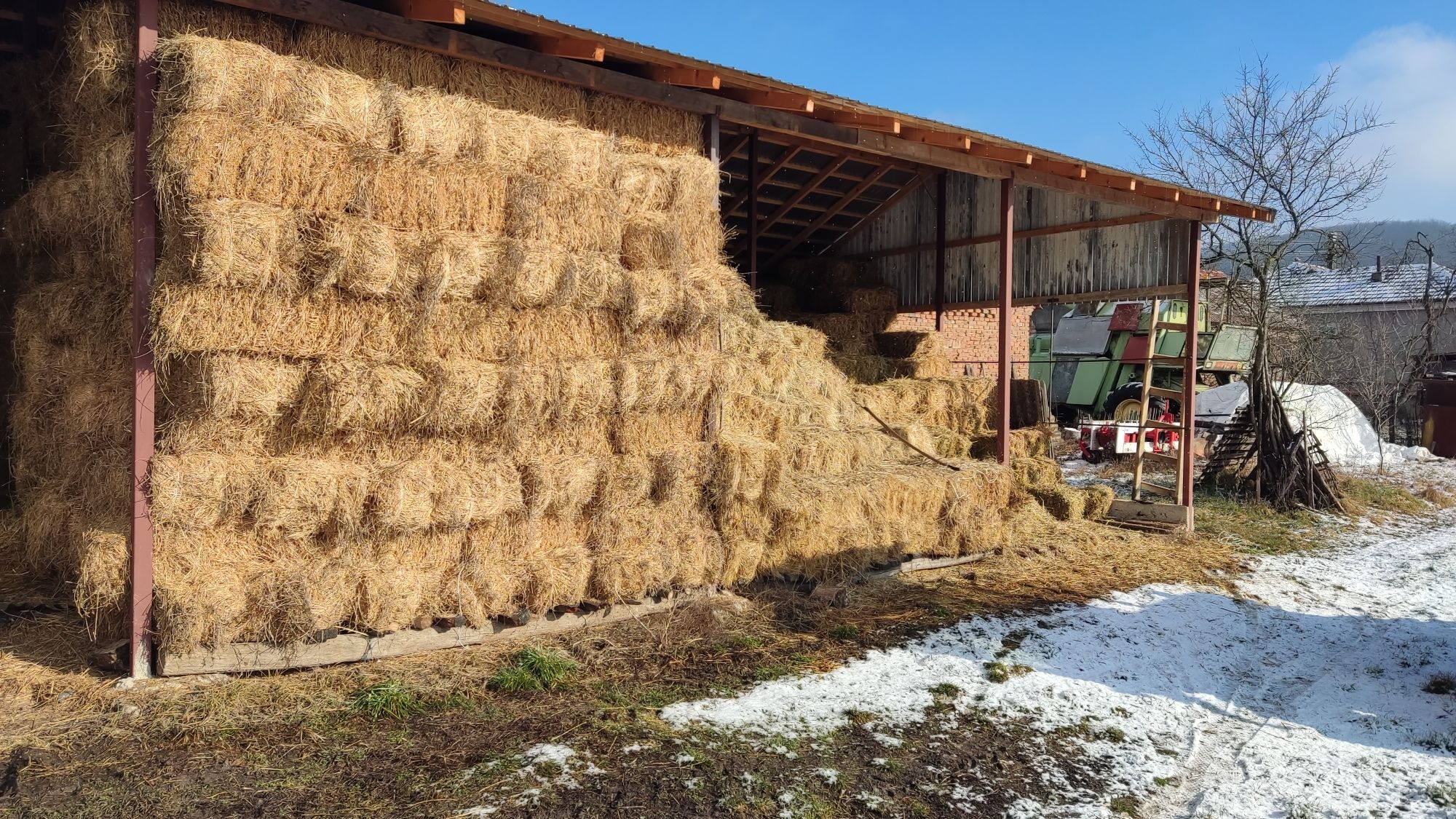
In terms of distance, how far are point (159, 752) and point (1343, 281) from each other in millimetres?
39526

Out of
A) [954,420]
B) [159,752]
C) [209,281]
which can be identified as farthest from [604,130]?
[954,420]

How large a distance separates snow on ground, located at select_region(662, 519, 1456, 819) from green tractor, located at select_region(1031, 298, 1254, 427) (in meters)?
11.0

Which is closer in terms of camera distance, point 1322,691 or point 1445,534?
point 1322,691

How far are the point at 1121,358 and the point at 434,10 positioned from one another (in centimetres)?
1663

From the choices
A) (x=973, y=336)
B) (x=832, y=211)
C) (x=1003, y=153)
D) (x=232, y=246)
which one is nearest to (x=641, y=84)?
(x=232, y=246)

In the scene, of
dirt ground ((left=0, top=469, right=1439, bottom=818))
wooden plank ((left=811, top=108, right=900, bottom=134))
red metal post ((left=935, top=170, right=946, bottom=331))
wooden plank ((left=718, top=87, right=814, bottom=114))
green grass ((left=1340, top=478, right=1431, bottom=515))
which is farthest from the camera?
red metal post ((left=935, top=170, right=946, bottom=331))

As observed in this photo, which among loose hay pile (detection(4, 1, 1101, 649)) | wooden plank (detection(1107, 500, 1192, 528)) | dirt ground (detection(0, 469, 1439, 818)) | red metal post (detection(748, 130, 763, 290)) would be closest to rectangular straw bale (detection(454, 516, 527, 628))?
loose hay pile (detection(4, 1, 1101, 649))

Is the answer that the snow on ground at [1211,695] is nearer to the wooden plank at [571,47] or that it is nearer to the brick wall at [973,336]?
the wooden plank at [571,47]

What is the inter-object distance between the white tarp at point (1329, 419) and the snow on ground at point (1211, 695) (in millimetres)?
10169

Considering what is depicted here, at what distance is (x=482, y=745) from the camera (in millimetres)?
4566

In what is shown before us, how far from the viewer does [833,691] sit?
5484 mm

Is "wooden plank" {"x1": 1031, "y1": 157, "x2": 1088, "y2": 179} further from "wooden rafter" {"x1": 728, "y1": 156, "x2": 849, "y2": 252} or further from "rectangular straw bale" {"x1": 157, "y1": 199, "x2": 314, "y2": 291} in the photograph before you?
"rectangular straw bale" {"x1": 157, "y1": 199, "x2": 314, "y2": 291}

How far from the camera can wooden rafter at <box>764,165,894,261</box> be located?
12.1 metres

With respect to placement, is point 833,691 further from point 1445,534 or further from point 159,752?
point 1445,534
